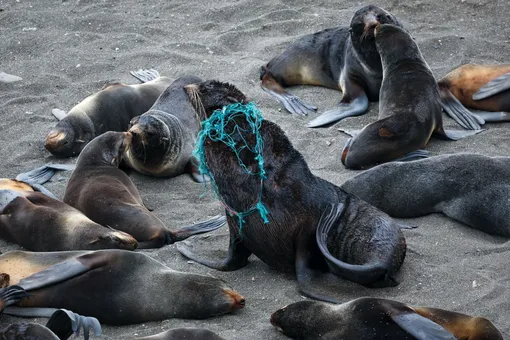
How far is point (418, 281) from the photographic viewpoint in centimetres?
488

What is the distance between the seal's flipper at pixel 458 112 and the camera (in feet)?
22.6

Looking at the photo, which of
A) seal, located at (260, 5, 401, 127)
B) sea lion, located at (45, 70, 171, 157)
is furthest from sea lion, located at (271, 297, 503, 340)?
sea lion, located at (45, 70, 171, 157)

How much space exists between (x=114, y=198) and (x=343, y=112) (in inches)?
85.1

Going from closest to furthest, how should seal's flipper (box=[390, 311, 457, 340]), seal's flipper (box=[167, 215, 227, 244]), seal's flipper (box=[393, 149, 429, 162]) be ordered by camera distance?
seal's flipper (box=[390, 311, 457, 340]) → seal's flipper (box=[167, 215, 227, 244]) → seal's flipper (box=[393, 149, 429, 162])

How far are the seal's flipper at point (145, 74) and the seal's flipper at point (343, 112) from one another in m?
1.71

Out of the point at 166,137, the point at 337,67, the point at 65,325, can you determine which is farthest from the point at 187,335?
the point at 337,67

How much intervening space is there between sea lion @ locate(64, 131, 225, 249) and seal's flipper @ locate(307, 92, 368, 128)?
4.77ft

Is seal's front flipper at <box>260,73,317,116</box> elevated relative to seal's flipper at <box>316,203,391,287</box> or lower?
lower

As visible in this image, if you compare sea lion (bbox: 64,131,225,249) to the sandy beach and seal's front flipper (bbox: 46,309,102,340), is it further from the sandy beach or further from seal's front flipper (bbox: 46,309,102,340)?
seal's front flipper (bbox: 46,309,102,340)

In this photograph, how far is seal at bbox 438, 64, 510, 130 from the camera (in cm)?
698

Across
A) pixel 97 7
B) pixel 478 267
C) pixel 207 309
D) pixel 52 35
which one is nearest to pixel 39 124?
pixel 52 35

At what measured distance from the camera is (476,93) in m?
7.18

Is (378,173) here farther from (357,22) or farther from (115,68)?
(115,68)

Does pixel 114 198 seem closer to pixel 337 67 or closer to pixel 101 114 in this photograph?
pixel 101 114
